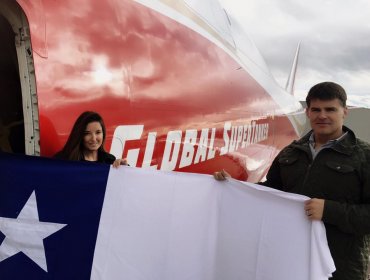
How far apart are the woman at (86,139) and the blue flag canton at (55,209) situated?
0.26 feet

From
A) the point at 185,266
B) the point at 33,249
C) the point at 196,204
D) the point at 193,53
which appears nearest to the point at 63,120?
the point at 33,249

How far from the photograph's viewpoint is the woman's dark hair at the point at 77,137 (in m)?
2.12

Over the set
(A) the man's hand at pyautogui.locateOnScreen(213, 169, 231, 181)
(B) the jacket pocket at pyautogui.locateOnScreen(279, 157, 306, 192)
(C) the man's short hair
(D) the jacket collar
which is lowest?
(A) the man's hand at pyautogui.locateOnScreen(213, 169, 231, 181)

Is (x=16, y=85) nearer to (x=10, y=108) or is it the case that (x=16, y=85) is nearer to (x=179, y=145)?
(x=10, y=108)

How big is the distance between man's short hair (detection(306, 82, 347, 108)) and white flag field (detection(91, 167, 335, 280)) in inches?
19.2

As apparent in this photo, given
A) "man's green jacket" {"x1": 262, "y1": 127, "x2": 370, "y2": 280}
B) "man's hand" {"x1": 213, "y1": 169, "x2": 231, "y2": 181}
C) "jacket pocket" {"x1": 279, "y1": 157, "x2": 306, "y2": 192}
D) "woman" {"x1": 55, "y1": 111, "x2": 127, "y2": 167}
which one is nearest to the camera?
"man's green jacket" {"x1": 262, "y1": 127, "x2": 370, "y2": 280}

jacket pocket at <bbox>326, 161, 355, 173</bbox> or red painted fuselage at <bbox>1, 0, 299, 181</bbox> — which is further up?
red painted fuselage at <bbox>1, 0, 299, 181</bbox>

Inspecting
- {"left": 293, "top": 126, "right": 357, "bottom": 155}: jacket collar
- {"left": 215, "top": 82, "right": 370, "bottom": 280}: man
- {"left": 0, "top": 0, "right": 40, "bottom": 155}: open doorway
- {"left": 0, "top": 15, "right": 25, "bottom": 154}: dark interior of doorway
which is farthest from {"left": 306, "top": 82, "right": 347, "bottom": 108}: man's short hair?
{"left": 0, "top": 15, "right": 25, "bottom": 154}: dark interior of doorway

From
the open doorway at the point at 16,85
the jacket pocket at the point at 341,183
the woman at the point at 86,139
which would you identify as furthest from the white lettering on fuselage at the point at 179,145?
the jacket pocket at the point at 341,183

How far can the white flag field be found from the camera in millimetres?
2033

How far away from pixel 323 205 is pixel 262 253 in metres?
0.45

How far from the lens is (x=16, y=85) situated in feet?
10.4

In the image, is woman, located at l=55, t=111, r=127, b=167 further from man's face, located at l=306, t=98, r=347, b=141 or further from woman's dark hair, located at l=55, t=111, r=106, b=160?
man's face, located at l=306, t=98, r=347, b=141

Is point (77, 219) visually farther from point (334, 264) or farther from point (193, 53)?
point (193, 53)
